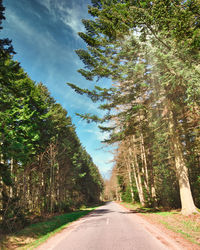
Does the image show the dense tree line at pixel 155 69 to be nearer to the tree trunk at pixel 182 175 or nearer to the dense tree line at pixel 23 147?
the tree trunk at pixel 182 175

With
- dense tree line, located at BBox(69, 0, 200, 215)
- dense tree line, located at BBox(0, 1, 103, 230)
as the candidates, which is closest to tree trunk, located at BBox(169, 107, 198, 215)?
dense tree line, located at BBox(69, 0, 200, 215)

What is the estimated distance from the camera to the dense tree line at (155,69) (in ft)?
24.3

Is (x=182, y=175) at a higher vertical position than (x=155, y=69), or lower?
lower

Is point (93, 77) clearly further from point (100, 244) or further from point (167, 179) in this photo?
point (167, 179)

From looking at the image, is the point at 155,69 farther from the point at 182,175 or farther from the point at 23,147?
the point at 23,147

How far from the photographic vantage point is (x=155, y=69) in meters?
10.0

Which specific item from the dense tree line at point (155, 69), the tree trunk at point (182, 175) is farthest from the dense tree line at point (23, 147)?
the tree trunk at point (182, 175)

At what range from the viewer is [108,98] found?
42.3 feet

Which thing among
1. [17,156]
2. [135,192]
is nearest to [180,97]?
[17,156]

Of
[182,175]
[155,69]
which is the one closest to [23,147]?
[155,69]

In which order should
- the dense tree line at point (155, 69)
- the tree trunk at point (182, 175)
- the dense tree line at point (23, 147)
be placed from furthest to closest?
the tree trunk at point (182, 175) < the dense tree line at point (23, 147) < the dense tree line at point (155, 69)

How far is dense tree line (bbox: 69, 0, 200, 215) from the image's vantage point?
7422mm

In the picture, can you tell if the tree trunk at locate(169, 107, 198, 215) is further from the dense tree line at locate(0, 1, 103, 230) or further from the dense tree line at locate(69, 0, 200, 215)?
the dense tree line at locate(0, 1, 103, 230)

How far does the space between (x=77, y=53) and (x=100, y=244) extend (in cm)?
1326
